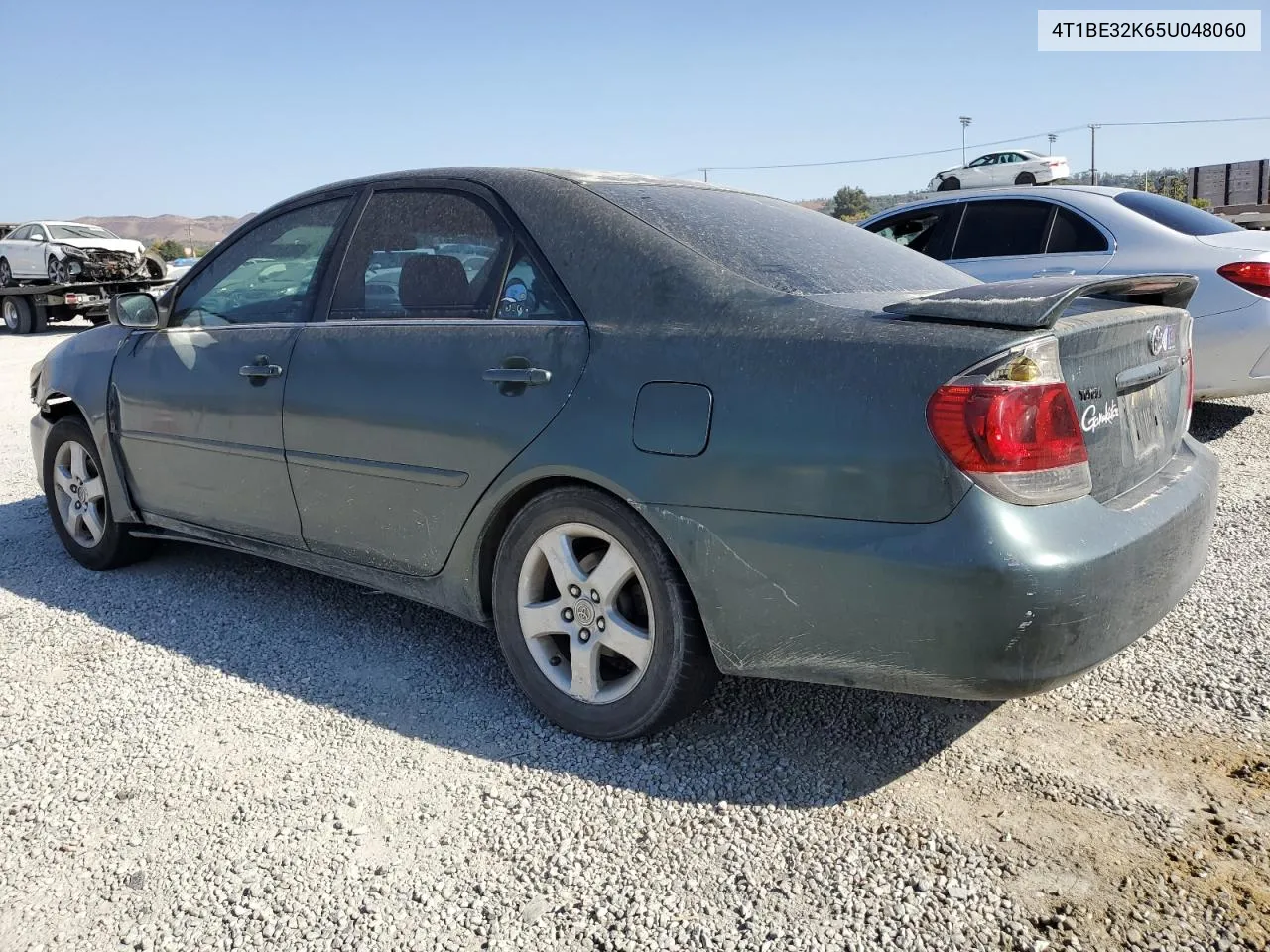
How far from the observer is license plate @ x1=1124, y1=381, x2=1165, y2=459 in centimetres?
273

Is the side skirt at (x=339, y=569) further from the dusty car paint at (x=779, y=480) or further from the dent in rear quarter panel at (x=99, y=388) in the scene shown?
the dent in rear quarter panel at (x=99, y=388)

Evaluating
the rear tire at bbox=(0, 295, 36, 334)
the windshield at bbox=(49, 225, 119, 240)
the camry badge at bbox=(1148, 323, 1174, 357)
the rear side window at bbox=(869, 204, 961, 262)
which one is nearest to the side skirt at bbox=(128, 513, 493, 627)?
the camry badge at bbox=(1148, 323, 1174, 357)

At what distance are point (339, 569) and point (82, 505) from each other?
1868 millimetres

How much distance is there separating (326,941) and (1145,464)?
7.65 feet

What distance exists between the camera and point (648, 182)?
11.2ft

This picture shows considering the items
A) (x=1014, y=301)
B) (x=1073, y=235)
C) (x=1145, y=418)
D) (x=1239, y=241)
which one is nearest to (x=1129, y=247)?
(x=1073, y=235)

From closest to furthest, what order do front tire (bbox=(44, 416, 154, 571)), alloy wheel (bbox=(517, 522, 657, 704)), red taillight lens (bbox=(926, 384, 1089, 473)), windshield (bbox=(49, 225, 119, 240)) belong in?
1. red taillight lens (bbox=(926, 384, 1089, 473))
2. alloy wheel (bbox=(517, 522, 657, 704))
3. front tire (bbox=(44, 416, 154, 571))
4. windshield (bbox=(49, 225, 119, 240))

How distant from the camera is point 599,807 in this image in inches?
104

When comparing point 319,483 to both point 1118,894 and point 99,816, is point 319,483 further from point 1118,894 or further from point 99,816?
point 1118,894

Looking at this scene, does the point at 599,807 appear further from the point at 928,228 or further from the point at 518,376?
the point at 928,228

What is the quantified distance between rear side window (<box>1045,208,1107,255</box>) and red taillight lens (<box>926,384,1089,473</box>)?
478cm

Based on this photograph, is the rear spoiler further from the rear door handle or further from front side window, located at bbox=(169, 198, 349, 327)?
front side window, located at bbox=(169, 198, 349, 327)

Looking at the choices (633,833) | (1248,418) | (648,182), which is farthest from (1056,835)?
(1248,418)

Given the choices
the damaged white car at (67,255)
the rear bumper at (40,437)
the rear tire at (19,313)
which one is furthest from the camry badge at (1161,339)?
the rear tire at (19,313)
